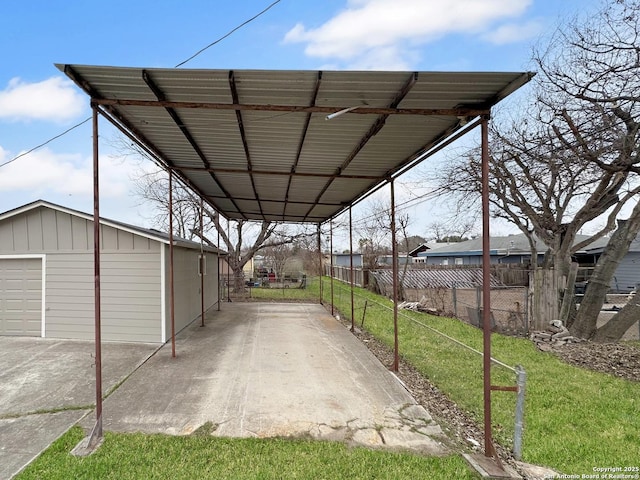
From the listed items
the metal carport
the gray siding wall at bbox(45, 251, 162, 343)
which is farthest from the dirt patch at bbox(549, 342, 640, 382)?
the gray siding wall at bbox(45, 251, 162, 343)

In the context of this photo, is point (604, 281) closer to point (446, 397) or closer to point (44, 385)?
point (446, 397)

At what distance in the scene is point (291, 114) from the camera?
3588mm

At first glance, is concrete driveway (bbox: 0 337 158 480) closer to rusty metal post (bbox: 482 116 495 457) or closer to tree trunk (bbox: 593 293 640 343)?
rusty metal post (bbox: 482 116 495 457)

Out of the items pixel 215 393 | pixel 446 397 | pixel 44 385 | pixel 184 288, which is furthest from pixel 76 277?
pixel 446 397

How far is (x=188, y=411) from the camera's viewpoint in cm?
385

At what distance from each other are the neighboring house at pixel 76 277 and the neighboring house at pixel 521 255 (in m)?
14.2

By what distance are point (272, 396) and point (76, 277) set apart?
19.0ft

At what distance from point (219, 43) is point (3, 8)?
216 inches

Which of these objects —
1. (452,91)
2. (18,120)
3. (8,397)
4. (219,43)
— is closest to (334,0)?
(219,43)

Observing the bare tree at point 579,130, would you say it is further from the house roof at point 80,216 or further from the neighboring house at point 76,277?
the neighboring house at point 76,277

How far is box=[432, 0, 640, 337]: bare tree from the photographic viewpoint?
20.8 feet

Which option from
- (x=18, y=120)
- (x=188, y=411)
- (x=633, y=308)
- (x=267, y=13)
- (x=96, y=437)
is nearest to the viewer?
(x=96, y=437)

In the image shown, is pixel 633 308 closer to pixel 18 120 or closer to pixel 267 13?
pixel 267 13

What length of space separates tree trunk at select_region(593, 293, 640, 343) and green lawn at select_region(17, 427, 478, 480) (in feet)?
25.3
